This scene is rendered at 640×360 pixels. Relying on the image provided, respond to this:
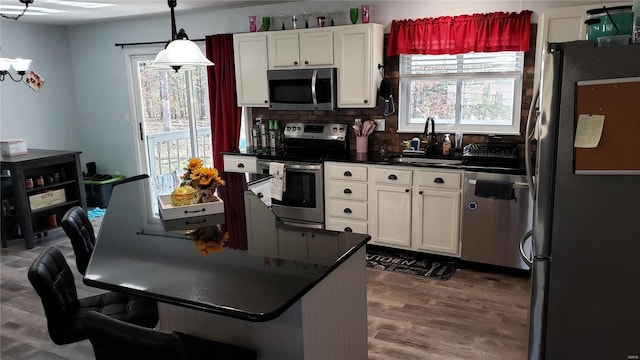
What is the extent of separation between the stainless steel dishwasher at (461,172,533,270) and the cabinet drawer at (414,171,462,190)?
89 mm

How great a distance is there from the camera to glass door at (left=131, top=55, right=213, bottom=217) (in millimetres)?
5953

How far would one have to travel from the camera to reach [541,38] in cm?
357

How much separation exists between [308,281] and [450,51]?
321 cm

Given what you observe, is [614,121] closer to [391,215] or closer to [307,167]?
[391,215]

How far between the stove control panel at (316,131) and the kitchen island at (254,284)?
266 centimetres

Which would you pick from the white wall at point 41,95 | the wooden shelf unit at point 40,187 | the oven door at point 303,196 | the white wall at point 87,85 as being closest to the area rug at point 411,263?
the oven door at point 303,196

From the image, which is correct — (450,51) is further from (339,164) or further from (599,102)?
(599,102)

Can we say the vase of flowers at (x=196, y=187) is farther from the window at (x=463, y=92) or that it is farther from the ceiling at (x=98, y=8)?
the ceiling at (x=98, y=8)

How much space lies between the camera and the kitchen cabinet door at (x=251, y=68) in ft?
16.0

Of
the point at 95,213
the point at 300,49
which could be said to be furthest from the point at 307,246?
the point at 95,213

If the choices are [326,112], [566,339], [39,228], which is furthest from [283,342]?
[39,228]

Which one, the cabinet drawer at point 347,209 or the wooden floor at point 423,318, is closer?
the wooden floor at point 423,318

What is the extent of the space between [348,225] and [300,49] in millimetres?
1802

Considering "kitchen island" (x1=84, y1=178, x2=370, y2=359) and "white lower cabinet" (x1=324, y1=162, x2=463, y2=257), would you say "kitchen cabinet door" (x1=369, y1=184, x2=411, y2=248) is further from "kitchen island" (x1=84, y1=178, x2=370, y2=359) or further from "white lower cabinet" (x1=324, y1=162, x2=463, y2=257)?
"kitchen island" (x1=84, y1=178, x2=370, y2=359)
